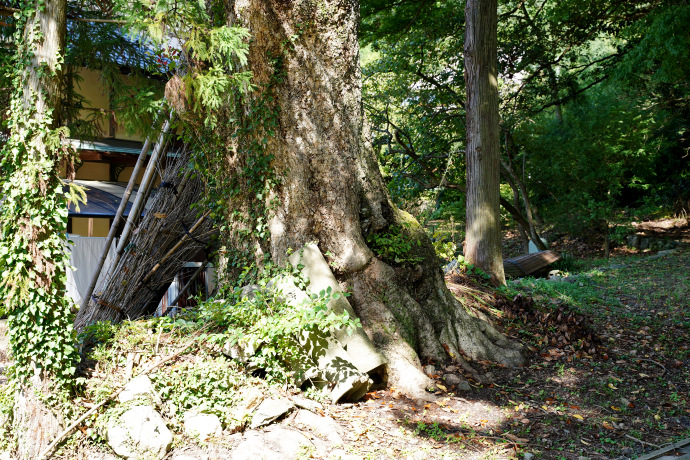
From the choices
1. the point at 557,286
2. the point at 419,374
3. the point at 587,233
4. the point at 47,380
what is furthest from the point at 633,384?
the point at 587,233

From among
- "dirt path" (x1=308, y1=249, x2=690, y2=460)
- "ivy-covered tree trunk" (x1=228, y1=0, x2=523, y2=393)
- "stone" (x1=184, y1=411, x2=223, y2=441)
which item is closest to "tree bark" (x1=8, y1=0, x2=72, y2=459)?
"stone" (x1=184, y1=411, x2=223, y2=441)

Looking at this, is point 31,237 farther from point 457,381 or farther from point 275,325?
point 457,381

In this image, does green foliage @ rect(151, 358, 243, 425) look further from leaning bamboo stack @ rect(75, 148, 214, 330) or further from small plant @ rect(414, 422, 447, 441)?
leaning bamboo stack @ rect(75, 148, 214, 330)

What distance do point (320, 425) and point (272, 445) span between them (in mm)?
428

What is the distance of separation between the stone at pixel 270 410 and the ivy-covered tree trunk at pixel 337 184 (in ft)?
4.10

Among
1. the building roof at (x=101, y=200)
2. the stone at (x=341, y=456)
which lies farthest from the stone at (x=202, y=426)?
the building roof at (x=101, y=200)

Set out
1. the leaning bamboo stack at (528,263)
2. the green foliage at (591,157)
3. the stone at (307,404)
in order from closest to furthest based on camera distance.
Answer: the stone at (307,404), the leaning bamboo stack at (528,263), the green foliage at (591,157)

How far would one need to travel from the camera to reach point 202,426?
373 cm

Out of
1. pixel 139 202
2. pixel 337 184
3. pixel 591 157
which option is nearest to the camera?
pixel 337 184

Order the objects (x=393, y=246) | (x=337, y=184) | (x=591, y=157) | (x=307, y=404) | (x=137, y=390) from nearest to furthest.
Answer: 1. (x=137, y=390)
2. (x=307, y=404)
3. (x=337, y=184)
4. (x=393, y=246)
5. (x=591, y=157)

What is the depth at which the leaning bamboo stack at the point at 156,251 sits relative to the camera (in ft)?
20.9

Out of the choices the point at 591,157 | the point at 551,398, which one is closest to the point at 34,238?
the point at 551,398

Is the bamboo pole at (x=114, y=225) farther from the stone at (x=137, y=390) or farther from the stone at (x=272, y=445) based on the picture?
the stone at (x=272, y=445)

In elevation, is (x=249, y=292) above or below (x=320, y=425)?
above
